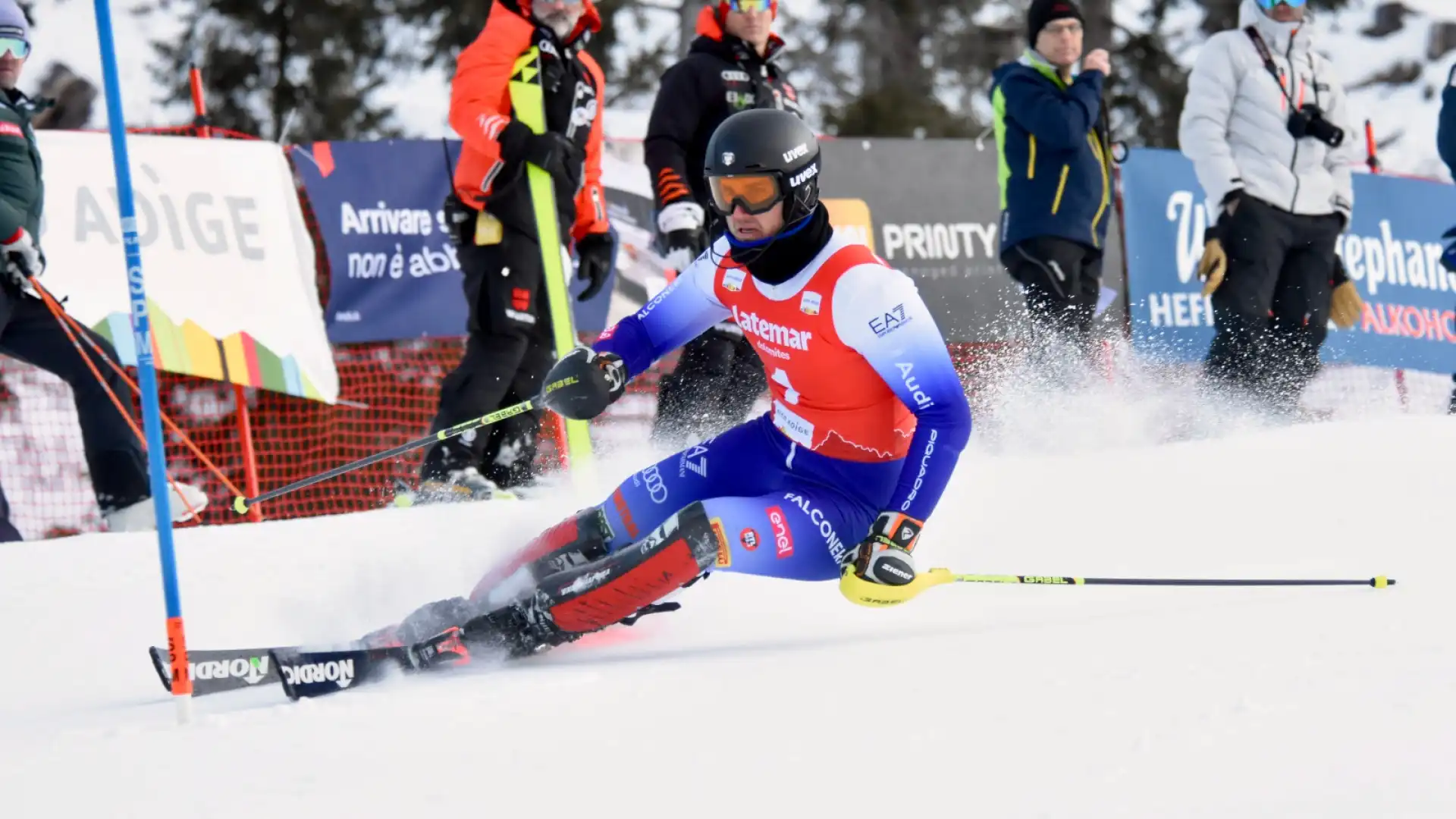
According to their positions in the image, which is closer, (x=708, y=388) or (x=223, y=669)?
(x=223, y=669)

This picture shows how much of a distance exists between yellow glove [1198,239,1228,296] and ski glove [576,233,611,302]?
8.70 ft

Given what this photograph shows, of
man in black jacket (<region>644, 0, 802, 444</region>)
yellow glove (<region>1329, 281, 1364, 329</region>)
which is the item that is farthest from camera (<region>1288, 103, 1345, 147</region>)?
man in black jacket (<region>644, 0, 802, 444</region>)

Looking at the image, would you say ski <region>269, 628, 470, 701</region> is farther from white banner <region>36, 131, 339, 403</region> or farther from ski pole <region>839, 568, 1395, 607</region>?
white banner <region>36, 131, 339, 403</region>

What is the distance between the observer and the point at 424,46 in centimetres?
1510

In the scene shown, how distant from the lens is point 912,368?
3.89m

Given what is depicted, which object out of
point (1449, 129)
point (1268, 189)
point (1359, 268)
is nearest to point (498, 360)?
point (1268, 189)

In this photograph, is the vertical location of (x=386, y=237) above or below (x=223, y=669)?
above

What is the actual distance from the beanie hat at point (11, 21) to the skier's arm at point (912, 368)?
12.2 feet

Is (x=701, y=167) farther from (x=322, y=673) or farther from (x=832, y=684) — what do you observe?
(x=832, y=684)

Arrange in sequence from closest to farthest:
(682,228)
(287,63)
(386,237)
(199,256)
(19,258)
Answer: (19,258)
(682,228)
(199,256)
(386,237)
(287,63)

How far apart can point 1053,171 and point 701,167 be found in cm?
156

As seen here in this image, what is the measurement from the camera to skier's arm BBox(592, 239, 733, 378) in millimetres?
4461

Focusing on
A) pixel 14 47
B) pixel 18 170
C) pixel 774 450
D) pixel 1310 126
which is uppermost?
pixel 14 47

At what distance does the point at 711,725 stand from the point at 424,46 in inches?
515
